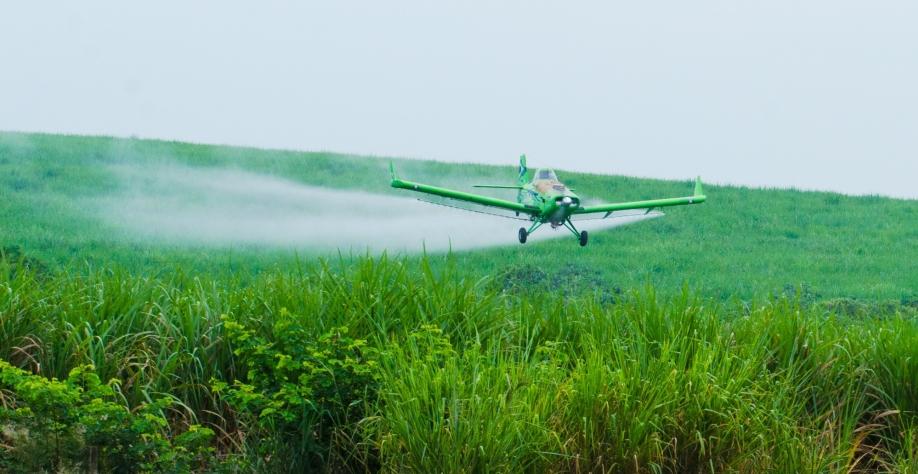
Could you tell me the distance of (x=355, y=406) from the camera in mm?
6492

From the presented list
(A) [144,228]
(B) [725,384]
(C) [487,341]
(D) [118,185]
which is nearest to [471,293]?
(C) [487,341]

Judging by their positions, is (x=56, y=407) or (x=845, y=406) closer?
(x=56, y=407)

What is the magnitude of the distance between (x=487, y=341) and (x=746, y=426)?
1.81 m

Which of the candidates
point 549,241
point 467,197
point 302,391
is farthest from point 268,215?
point 302,391

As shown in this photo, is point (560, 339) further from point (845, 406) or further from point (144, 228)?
point (144, 228)

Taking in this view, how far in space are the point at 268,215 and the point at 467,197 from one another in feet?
29.3

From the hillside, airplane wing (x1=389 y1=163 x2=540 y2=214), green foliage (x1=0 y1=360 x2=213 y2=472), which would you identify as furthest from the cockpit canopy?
green foliage (x1=0 y1=360 x2=213 y2=472)

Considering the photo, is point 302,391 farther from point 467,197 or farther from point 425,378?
point 467,197

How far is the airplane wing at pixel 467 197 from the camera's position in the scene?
1507cm

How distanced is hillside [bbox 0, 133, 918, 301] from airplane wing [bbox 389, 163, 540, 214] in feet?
3.15

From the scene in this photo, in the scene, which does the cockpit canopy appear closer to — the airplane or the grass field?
the airplane

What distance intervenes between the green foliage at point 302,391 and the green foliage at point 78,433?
1.53 feet

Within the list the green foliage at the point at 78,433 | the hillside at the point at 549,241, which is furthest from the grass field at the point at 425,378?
the hillside at the point at 549,241

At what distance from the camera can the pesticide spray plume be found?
19469 millimetres
